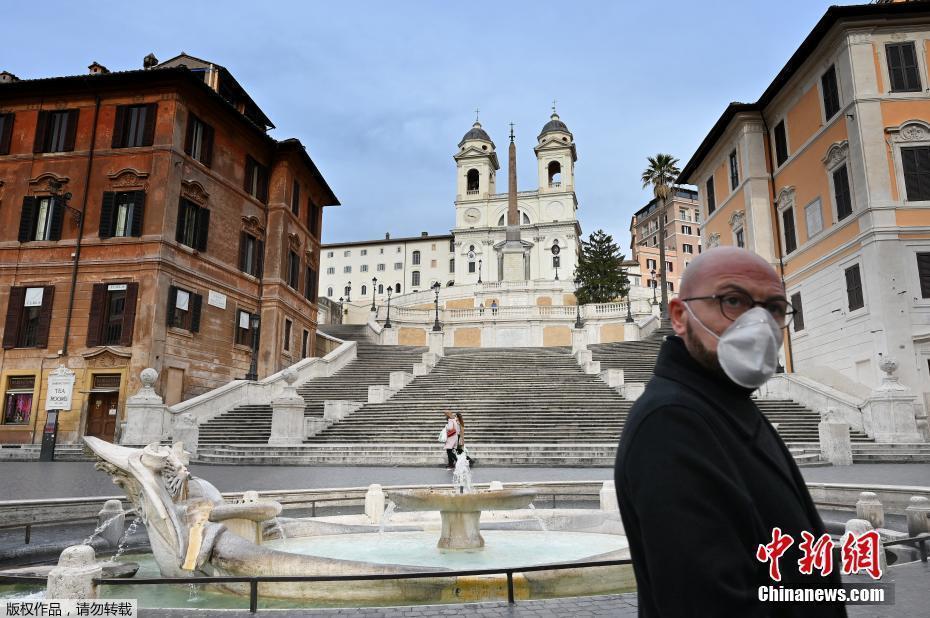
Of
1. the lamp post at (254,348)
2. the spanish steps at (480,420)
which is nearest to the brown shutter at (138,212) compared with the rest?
the lamp post at (254,348)

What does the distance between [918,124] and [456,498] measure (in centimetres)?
2458

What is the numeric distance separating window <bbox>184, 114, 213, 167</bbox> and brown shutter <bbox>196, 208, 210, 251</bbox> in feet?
7.70

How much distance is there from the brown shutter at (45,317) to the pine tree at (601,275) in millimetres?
44788

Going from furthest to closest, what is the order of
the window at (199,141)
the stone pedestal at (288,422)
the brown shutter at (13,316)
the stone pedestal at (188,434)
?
the window at (199,141), the brown shutter at (13,316), the stone pedestal at (288,422), the stone pedestal at (188,434)

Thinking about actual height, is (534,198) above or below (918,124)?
above

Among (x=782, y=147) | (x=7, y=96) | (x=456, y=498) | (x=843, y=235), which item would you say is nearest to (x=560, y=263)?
(x=782, y=147)

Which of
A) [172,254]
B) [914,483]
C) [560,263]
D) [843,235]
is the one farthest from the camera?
[560,263]

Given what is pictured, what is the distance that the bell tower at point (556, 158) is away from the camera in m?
90.8

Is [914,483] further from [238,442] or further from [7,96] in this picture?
[7,96]

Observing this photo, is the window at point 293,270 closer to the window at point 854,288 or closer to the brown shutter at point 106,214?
the brown shutter at point 106,214

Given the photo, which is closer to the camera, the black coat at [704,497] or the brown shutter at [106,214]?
the black coat at [704,497]

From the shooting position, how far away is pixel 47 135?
90.0 feet

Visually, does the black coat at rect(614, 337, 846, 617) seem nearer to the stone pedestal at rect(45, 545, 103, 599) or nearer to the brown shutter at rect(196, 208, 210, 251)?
the stone pedestal at rect(45, 545, 103, 599)

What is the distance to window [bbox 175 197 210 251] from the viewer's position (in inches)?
1057
